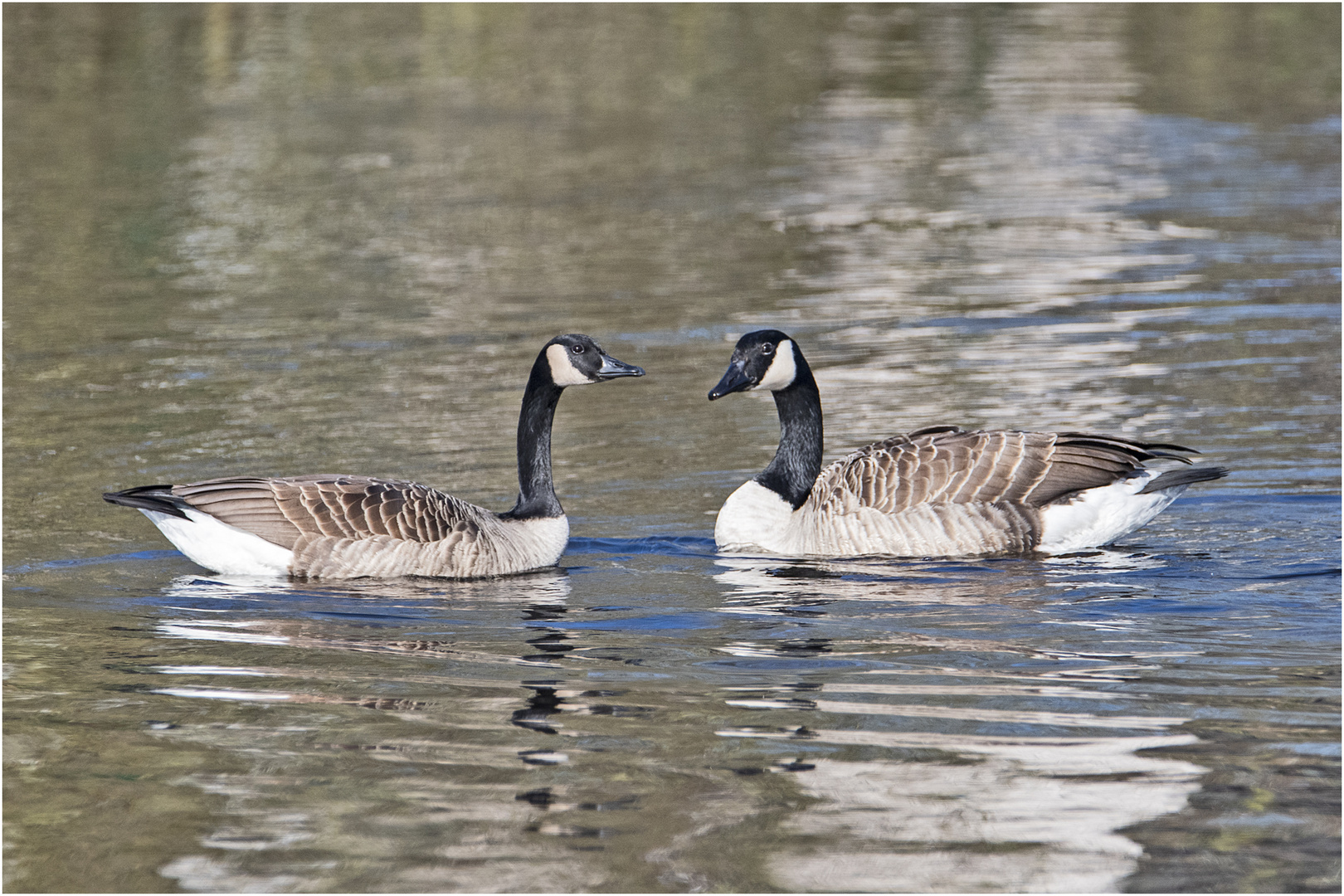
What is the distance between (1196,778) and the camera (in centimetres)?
633

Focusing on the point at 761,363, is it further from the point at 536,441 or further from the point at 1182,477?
the point at 1182,477

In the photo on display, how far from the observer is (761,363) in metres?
10.7

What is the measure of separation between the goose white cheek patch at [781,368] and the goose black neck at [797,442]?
0.13 ft

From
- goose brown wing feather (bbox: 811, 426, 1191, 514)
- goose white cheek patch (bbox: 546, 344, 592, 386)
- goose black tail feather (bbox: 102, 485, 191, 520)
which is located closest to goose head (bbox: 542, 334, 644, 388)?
goose white cheek patch (bbox: 546, 344, 592, 386)

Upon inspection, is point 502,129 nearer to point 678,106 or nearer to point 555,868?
point 678,106

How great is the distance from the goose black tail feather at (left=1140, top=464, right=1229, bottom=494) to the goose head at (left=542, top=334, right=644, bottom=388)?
3.17 meters

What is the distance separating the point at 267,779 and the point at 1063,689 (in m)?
3.42

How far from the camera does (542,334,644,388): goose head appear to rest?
10289mm

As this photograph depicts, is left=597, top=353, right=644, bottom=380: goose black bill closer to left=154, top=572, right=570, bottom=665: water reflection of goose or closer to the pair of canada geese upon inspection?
the pair of canada geese

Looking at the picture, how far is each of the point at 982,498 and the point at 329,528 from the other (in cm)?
386

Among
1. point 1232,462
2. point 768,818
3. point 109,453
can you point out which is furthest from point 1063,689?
point 109,453

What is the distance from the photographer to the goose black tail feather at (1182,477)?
959 cm

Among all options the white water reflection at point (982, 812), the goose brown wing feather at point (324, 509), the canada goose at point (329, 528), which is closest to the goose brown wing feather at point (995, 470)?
the canada goose at point (329, 528)

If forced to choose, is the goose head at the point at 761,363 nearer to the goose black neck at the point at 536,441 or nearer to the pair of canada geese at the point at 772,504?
the pair of canada geese at the point at 772,504
